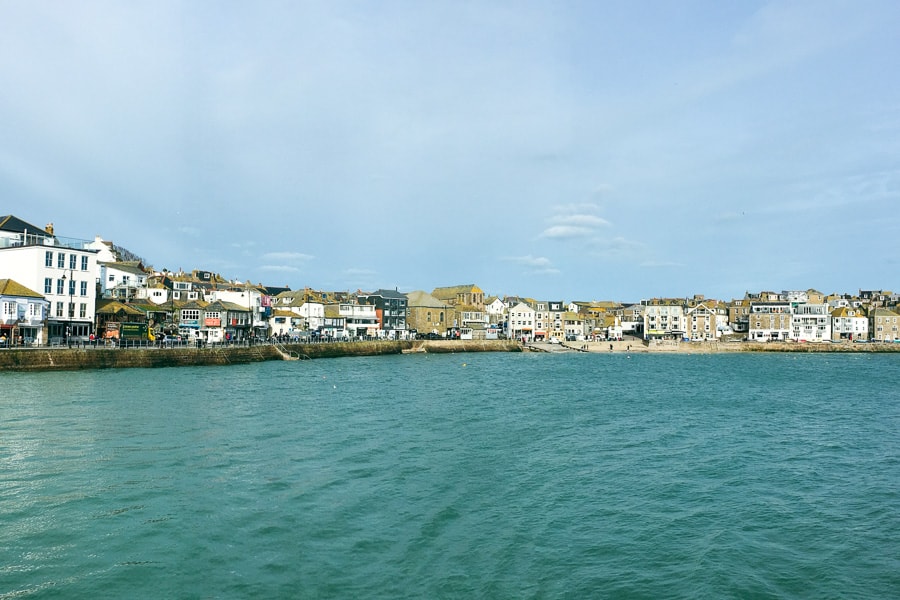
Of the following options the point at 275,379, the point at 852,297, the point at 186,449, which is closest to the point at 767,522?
the point at 186,449

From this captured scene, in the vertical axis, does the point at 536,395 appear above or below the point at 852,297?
below

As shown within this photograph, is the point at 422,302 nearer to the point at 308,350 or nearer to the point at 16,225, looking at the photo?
the point at 308,350

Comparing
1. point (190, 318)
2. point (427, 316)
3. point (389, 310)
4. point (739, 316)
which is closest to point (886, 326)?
point (739, 316)

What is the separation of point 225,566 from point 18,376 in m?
40.8

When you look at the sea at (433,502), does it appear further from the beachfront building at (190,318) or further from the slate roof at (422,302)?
the slate roof at (422,302)

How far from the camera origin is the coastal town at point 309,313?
55.2m

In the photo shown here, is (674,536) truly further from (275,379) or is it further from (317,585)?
(275,379)

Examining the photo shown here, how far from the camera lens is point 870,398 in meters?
44.0

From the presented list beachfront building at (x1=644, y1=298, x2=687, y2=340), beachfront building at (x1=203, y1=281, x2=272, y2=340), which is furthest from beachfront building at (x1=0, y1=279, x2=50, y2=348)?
beachfront building at (x1=644, y1=298, x2=687, y2=340)

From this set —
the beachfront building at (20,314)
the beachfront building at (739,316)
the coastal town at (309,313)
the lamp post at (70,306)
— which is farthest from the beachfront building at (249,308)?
the beachfront building at (739,316)

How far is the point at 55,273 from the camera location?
55.7 metres

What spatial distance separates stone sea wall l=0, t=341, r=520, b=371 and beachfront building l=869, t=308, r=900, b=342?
107 metres

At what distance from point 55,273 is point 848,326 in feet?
473

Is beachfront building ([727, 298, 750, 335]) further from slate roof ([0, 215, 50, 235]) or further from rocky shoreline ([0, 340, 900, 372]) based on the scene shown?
slate roof ([0, 215, 50, 235])
